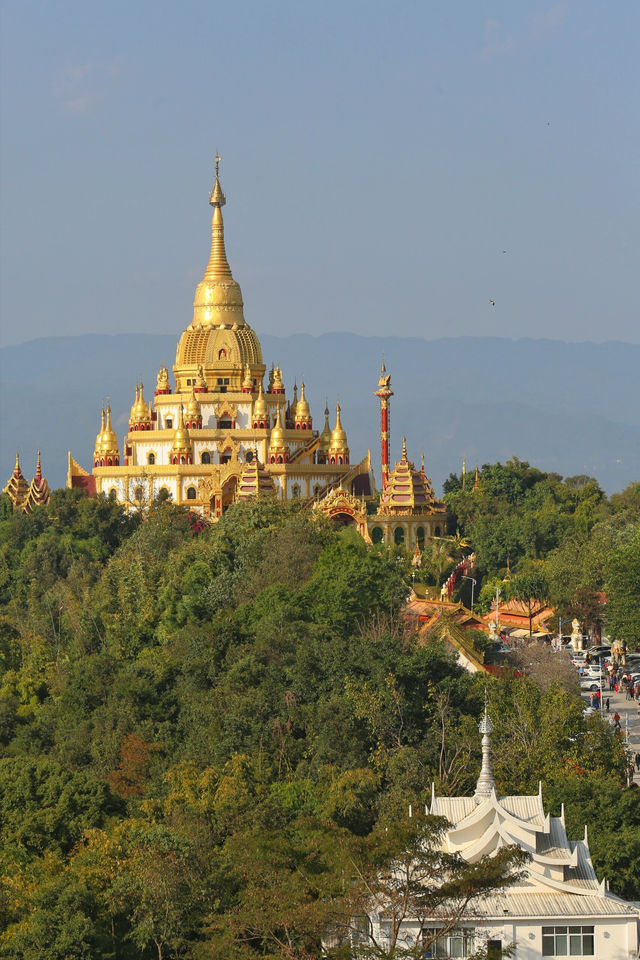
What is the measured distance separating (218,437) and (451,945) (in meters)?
67.7

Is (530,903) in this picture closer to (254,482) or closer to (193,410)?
(254,482)

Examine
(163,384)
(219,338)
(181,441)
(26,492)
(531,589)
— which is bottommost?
(531,589)

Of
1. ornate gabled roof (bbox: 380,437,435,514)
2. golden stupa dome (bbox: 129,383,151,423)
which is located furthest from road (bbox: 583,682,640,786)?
golden stupa dome (bbox: 129,383,151,423)

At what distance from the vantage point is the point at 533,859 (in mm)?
39438

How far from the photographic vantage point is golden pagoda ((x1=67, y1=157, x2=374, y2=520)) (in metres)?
102

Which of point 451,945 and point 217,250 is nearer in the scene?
point 451,945

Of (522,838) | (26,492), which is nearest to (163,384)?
(26,492)

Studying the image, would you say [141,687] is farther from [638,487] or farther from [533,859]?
[638,487]

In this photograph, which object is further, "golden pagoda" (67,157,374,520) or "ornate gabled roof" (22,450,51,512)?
"ornate gabled roof" (22,450,51,512)

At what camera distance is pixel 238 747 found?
54344 mm

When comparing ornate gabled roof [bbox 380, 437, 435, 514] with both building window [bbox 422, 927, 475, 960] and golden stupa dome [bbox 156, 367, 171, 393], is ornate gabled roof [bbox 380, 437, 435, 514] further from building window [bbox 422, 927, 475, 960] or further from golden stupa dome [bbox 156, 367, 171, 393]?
building window [bbox 422, 927, 475, 960]

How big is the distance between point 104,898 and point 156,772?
1392 centimetres

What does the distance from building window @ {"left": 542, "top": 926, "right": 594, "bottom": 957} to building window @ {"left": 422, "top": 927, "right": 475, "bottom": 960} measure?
57.1 inches

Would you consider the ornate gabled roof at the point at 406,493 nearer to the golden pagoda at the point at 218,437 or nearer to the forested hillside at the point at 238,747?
the golden pagoda at the point at 218,437
